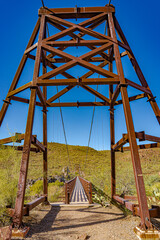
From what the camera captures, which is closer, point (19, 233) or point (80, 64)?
point (19, 233)

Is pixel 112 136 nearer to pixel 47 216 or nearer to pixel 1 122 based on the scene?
pixel 47 216

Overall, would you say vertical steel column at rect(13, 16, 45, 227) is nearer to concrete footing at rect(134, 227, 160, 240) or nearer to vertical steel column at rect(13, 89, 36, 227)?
vertical steel column at rect(13, 89, 36, 227)

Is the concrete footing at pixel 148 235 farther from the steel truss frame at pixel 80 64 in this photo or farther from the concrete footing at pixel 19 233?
the concrete footing at pixel 19 233

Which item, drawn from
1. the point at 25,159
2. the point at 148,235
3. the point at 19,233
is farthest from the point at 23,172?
the point at 148,235

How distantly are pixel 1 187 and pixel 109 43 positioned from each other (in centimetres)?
420

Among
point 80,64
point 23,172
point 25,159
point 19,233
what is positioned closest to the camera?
point 19,233

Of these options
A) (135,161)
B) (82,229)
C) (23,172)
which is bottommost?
(82,229)

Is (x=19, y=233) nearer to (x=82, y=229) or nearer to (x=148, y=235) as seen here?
(x=82, y=229)

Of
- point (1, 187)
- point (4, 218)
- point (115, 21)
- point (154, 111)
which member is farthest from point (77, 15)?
point (4, 218)

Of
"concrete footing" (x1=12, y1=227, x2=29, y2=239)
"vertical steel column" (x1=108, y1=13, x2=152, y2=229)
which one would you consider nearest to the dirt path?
"concrete footing" (x1=12, y1=227, x2=29, y2=239)

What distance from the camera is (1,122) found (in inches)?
175

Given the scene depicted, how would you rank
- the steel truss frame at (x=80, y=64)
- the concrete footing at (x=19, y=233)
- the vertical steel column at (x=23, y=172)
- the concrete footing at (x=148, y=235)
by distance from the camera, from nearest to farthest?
the concrete footing at (x=148, y=235)
the concrete footing at (x=19, y=233)
the vertical steel column at (x=23, y=172)
the steel truss frame at (x=80, y=64)

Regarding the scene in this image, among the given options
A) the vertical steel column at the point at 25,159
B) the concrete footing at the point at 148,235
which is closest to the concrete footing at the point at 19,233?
the vertical steel column at the point at 25,159

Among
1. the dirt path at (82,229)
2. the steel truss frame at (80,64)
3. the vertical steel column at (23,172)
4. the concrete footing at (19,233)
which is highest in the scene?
the steel truss frame at (80,64)
